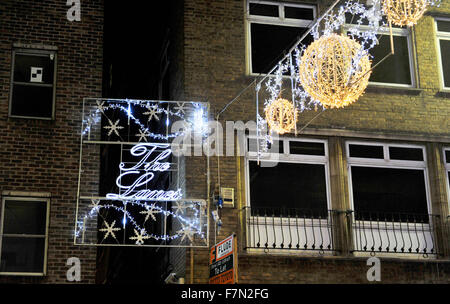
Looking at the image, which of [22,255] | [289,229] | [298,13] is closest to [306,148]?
[289,229]

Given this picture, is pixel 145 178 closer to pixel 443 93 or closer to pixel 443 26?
pixel 443 93

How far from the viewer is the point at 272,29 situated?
49.6 feet

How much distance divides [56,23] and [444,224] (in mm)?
8673

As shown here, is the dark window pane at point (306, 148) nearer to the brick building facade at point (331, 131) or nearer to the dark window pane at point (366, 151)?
the brick building facade at point (331, 131)

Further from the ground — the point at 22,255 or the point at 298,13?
the point at 298,13

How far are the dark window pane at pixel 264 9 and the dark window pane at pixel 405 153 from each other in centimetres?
375

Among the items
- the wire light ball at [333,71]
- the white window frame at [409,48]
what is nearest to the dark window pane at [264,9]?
the white window frame at [409,48]

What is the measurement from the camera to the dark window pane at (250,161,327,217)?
14.0 meters

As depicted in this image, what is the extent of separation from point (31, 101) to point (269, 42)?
495 centimetres

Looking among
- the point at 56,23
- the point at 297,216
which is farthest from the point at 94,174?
the point at 297,216

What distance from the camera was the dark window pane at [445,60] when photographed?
15570mm

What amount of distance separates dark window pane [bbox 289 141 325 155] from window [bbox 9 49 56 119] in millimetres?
4732

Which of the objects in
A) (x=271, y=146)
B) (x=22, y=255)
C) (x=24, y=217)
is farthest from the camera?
(x=271, y=146)

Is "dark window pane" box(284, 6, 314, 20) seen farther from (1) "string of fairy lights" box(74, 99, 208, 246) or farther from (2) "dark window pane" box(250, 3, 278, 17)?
(1) "string of fairy lights" box(74, 99, 208, 246)
